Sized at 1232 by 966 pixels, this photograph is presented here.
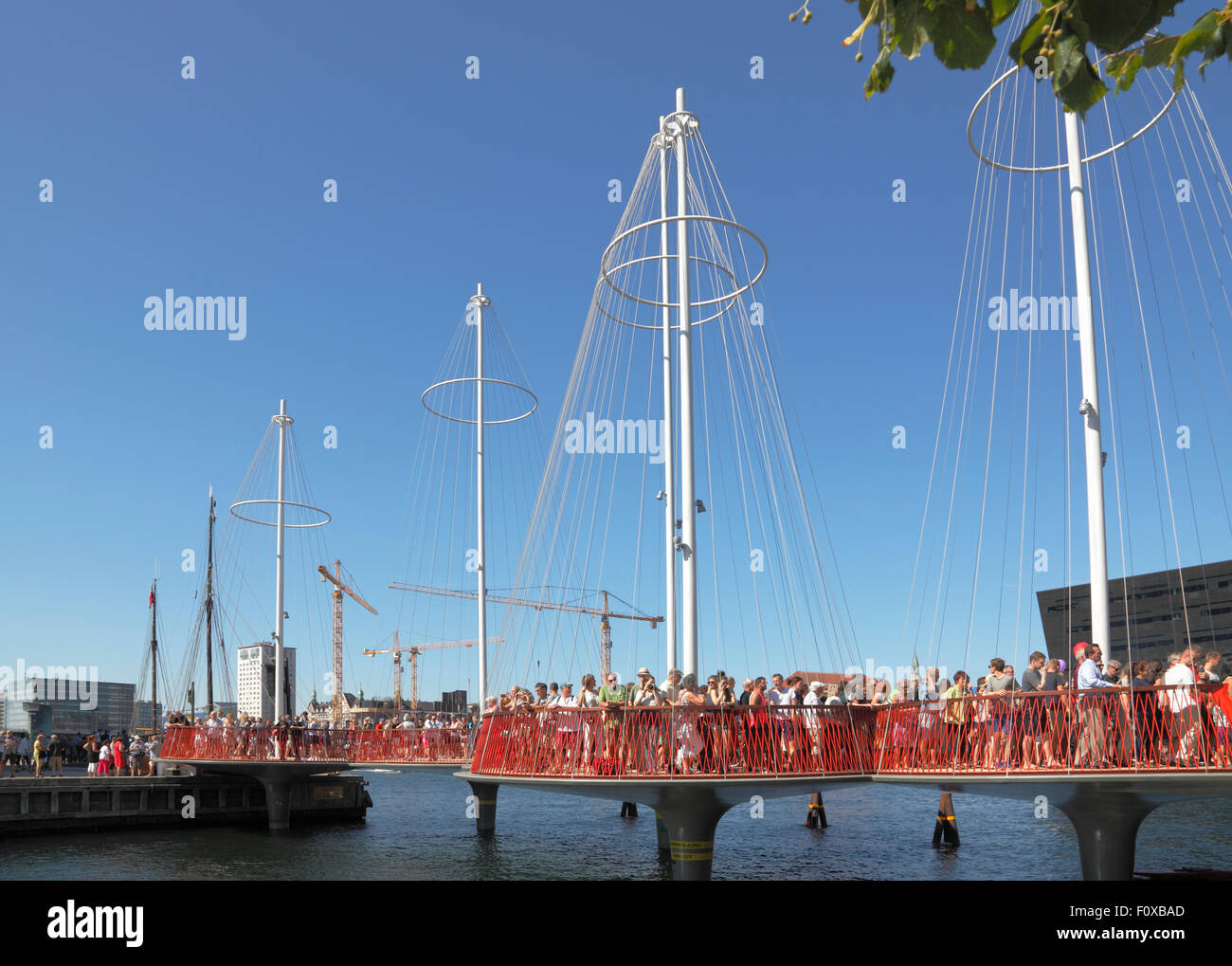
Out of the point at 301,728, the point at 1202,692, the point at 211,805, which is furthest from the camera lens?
the point at 211,805

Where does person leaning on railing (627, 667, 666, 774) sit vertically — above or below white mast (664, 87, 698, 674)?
below

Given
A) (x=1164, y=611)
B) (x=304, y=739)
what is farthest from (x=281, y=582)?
(x=1164, y=611)

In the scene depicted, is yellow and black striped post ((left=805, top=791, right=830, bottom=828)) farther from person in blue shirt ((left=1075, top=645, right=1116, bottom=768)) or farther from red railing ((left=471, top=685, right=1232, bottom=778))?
person in blue shirt ((left=1075, top=645, right=1116, bottom=768))

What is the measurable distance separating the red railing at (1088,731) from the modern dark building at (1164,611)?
84.8 m

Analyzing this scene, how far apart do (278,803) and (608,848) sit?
16190 mm

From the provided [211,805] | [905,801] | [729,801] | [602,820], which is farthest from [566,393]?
[905,801]

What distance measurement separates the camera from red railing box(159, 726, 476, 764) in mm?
38031

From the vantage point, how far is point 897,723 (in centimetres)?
1817

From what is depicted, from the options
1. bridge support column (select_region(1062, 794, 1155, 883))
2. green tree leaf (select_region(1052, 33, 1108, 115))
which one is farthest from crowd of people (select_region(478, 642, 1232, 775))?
green tree leaf (select_region(1052, 33, 1108, 115))

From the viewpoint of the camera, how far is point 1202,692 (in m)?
13.8

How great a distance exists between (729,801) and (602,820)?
28.5 m

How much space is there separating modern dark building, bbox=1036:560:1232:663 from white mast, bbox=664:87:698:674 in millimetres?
80405

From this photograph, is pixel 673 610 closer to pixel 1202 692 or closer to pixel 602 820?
pixel 1202 692

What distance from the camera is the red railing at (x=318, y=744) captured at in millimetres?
38031
